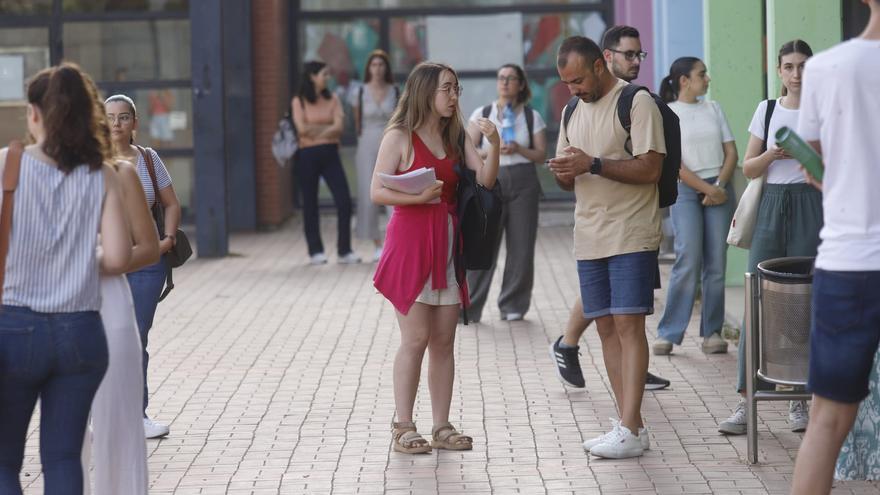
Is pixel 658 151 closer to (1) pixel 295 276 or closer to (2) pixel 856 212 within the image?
(2) pixel 856 212

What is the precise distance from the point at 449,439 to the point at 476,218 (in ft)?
3.37

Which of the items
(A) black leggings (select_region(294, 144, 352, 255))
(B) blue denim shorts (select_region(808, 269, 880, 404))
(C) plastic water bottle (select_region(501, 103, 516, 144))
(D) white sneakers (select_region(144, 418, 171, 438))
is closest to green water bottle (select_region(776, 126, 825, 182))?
(B) blue denim shorts (select_region(808, 269, 880, 404))

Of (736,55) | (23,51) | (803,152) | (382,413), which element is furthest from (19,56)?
(803,152)

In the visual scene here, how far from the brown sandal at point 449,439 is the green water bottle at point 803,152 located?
9.11ft

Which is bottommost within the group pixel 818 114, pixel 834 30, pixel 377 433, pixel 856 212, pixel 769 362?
pixel 377 433

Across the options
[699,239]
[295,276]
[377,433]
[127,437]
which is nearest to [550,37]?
[295,276]

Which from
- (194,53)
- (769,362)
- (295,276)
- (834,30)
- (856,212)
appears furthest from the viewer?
(194,53)

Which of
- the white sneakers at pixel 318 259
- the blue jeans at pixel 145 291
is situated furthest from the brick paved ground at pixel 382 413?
the white sneakers at pixel 318 259

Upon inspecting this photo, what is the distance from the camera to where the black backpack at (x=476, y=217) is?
7.12 meters

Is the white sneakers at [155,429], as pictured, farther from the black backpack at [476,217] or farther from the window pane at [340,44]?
the window pane at [340,44]

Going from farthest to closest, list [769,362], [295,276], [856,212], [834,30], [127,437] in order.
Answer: [295,276], [834,30], [769,362], [127,437], [856,212]

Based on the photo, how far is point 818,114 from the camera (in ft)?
15.4

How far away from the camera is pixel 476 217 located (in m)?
7.13

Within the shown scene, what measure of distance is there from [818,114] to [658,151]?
202 cm
